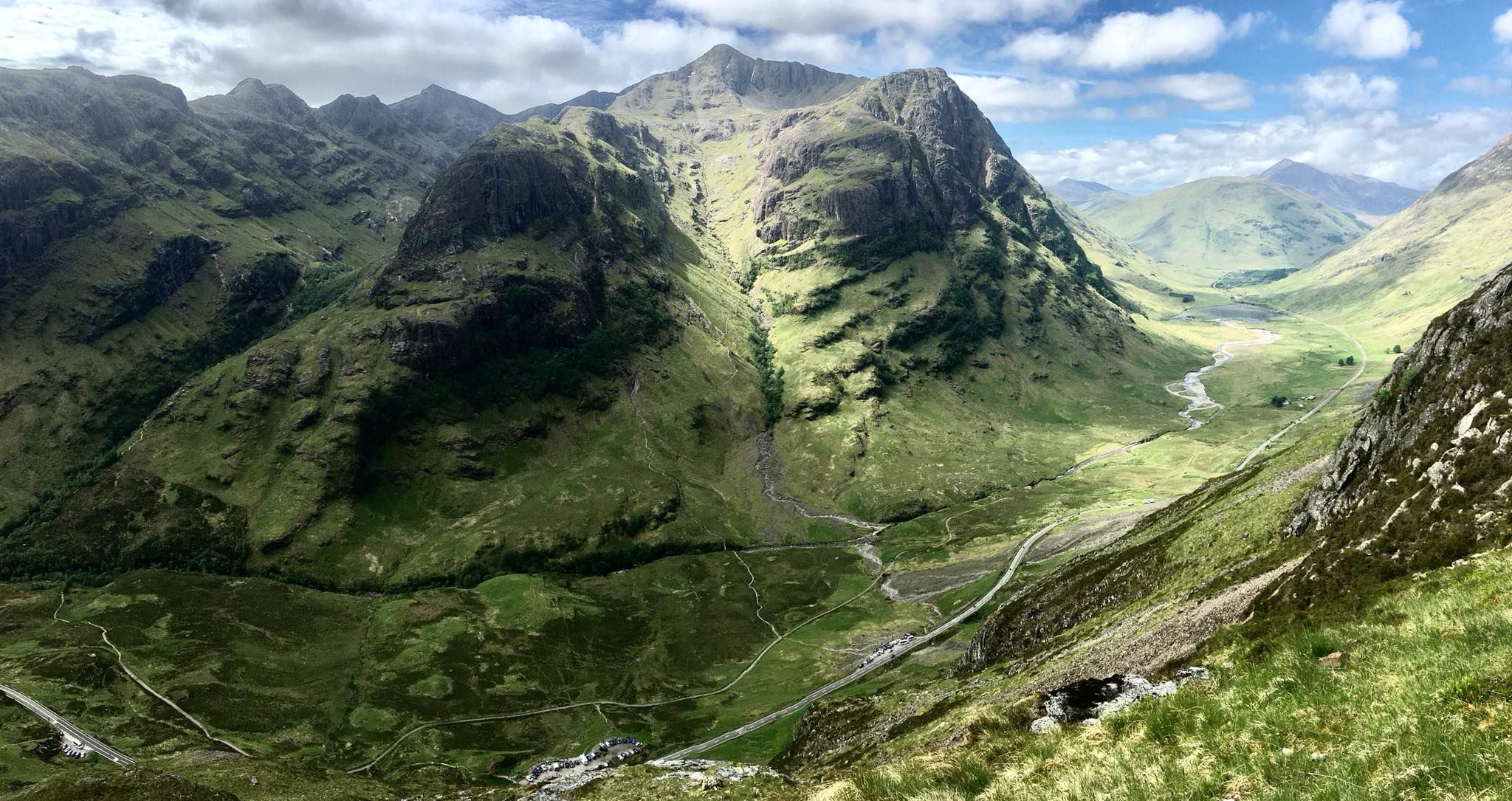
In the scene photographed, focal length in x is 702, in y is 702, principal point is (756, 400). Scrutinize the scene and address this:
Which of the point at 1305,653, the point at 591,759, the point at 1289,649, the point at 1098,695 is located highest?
the point at 1305,653

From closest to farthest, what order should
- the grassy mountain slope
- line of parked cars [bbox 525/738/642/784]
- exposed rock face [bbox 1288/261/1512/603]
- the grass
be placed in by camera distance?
the grass → the grassy mountain slope → exposed rock face [bbox 1288/261/1512/603] → line of parked cars [bbox 525/738/642/784]

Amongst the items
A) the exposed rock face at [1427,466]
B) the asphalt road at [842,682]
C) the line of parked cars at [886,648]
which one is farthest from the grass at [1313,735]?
the line of parked cars at [886,648]

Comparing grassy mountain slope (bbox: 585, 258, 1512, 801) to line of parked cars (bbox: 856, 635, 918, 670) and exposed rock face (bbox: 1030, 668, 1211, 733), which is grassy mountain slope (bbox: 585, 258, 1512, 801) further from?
line of parked cars (bbox: 856, 635, 918, 670)

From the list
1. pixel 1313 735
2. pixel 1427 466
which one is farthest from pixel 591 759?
pixel 1313 735

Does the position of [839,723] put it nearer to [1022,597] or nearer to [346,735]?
[1022,597]

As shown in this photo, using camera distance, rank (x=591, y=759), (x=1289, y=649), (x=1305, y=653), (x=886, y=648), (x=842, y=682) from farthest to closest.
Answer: (x=886, y=648) → (x=842, y=682) → (x=591, y=759) → (x=1289, y=649) → (x=1305, y=653)

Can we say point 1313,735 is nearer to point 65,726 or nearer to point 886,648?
point 886,648

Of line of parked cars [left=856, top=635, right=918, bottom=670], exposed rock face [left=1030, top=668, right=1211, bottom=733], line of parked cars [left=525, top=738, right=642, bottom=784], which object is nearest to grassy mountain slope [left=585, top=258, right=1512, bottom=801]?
exposed rock face [left=1030, top=668, right=1211, bottom=733]
